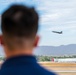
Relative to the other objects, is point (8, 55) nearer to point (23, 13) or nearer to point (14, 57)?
point (14, 57)

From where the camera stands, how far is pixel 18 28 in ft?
3.21

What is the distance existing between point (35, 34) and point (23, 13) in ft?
0.28

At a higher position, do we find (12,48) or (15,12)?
(15,12)

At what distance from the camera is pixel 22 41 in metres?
0.98

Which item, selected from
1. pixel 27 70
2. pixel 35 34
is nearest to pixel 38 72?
pixel 27 70

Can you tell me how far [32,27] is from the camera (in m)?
1.00

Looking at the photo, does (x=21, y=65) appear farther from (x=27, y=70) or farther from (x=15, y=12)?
(x=15, y=12)

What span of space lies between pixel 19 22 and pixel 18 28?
0.02 metres

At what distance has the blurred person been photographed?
95 centimetres

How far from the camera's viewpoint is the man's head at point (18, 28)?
0.98 meters

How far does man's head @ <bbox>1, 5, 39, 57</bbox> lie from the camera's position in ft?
3.21

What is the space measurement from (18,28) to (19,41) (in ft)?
0.14

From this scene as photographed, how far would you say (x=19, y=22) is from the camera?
0.98m

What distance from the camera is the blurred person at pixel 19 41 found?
95cm
